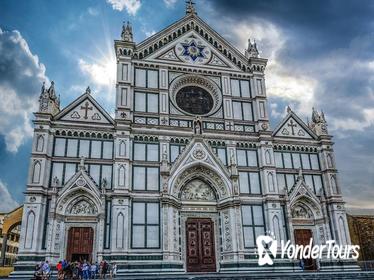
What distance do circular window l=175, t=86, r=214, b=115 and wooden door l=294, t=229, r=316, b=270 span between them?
12.9m

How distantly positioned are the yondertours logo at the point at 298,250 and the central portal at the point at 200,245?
3.66 m

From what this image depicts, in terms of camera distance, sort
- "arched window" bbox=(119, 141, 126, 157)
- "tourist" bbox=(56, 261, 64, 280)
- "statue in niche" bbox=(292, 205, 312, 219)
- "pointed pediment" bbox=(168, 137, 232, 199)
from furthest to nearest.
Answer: "statue in niche" bbox=(292, 205, 312, 219), "pointed pediment" bbox=(168, 137, 232, 199), "arched window" bbox=(119, 141, 126, 157), "tourist" bbox=(56, 261, 64, 280)

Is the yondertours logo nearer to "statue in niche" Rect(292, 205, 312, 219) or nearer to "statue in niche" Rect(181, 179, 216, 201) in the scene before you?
"statue in niche" Rect(292, 205, 312, 219)

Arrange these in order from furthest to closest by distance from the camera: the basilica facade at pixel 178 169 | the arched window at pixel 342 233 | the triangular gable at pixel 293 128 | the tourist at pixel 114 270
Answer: the triangular gable at pixel 293 128, the arched window at pixel 342 233, the basilica facade at pixel 178 169, the tourist at pixel 114 270

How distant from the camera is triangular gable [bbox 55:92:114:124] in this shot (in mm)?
27562

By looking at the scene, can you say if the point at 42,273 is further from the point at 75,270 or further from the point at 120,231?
the point at 120,231

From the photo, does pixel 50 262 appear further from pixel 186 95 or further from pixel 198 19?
pixel 198 19

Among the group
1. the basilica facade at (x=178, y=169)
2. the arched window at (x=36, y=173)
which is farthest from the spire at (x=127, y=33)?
the arched window at (x=36, y=173)

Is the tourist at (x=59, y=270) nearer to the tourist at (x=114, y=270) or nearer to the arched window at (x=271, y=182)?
the tourist at (x=114, y=270)

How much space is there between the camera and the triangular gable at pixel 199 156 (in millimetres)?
28188

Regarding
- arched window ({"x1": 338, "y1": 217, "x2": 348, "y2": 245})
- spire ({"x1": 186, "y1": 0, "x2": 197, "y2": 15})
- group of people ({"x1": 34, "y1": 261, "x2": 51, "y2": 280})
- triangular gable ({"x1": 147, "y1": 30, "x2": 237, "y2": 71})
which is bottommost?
group of people ({"x1": 34, "y1": 261, "x2": 51, "y2": 280})

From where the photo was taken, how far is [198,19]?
34.0 metres

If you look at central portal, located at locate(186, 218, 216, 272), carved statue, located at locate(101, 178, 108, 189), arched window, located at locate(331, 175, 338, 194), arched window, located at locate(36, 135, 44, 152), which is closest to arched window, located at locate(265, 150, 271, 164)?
arched window, located at locate(331, 175, 338, 194)

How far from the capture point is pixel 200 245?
2716 cm
